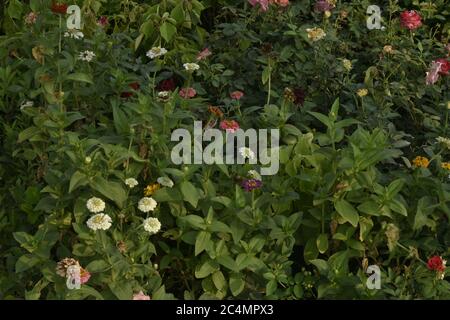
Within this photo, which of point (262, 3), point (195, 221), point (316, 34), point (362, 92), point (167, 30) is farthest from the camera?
point (167, 30)

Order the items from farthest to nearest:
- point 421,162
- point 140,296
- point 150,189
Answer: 1. point 421,162
2. point 150,189
3. point 140,296

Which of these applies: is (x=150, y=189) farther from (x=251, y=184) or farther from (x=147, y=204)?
(x=251, y=184)

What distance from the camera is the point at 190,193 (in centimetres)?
307

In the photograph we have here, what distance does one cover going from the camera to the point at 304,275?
3.11 metres

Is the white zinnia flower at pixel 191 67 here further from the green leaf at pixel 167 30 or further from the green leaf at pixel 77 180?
the green leaf at pixel 77 180

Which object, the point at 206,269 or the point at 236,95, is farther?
the point at 236,95

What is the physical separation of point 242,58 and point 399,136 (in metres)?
1.03

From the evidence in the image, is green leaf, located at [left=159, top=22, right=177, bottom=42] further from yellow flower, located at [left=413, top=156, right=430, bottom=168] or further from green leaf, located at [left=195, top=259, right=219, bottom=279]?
green leaf, located at [left=195, top=259, right=219, bottom=279]

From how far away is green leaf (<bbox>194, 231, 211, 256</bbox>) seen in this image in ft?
9.80

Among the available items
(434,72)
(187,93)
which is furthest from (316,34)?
(187,93)

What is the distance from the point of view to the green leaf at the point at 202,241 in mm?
2988

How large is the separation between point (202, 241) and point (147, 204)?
0.76ft

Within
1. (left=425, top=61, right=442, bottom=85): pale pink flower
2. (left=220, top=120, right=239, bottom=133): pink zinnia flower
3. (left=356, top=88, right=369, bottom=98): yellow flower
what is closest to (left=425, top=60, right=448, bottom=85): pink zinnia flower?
(left=425, top=61, right=442, bottom=85): pale pink flower

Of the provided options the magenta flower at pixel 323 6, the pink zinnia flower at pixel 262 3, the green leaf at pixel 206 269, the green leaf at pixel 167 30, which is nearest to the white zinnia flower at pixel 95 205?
the green leaf at pixel 206 269
